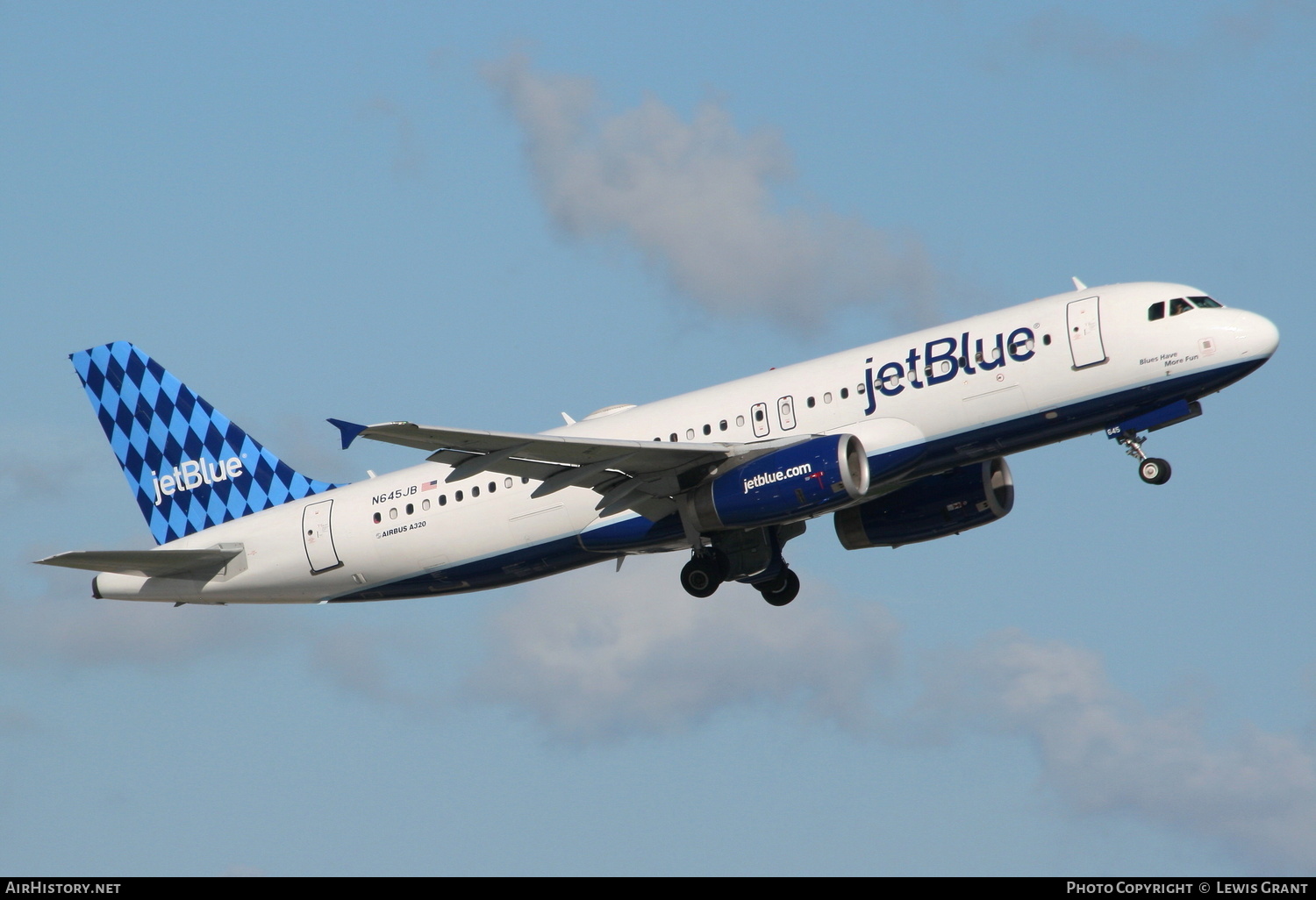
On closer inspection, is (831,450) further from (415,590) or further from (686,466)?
(415,590)

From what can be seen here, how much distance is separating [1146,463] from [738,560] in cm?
1017

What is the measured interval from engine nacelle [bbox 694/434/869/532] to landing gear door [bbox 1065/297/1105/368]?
4972 mm

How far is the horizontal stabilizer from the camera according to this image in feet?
131

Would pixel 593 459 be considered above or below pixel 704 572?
above

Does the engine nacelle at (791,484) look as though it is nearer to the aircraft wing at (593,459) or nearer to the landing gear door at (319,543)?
the aircraft wing at (593,459)

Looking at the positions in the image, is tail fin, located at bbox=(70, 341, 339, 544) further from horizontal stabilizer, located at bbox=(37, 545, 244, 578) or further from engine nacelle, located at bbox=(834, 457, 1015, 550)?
engine nacelle, located at bbox=(834, 457, 1015, 550)

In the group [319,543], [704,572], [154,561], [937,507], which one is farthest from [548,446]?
[154,561]

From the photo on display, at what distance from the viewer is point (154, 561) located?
138 ft

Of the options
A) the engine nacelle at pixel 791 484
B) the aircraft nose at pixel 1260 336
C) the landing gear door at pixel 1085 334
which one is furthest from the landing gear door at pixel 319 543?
the aircraft nose at pixel 1260 336

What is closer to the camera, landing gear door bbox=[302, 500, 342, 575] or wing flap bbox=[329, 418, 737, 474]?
wing flap bbox=[329, 418, 737, 474]

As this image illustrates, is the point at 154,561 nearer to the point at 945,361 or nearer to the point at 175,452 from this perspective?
the point at 175,452

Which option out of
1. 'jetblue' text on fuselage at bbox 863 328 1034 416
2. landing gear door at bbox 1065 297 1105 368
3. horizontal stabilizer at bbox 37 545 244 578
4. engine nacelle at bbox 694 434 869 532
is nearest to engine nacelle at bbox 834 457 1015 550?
'jetblue' text on fuselage at bbox 863 328 1034 416

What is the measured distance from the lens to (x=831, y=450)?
3628 centimetres

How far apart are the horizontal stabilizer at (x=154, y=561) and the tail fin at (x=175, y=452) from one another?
1.92 metres
